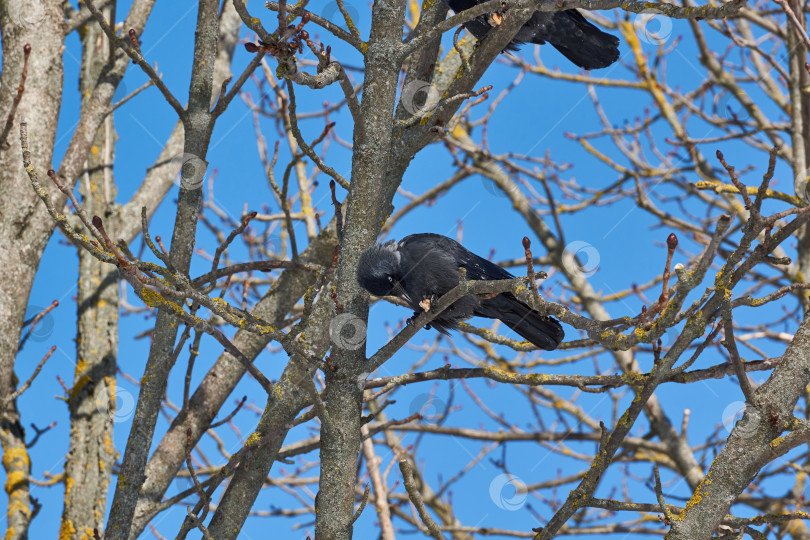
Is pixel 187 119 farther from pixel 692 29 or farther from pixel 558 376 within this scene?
pixel 692 29

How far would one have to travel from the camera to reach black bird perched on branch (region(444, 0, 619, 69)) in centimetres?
422

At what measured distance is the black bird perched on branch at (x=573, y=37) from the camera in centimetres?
422

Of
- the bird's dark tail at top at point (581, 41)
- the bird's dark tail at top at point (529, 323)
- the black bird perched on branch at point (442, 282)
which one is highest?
the bird's dark tail at top at point (581, 41)

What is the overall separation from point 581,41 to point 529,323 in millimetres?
2091

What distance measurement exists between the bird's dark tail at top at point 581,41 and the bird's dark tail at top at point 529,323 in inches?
77.7

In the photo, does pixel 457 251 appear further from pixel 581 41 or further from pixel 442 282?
pixel 581 41

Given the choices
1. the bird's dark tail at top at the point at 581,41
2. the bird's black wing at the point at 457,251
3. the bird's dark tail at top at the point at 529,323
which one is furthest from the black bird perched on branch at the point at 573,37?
the bird's dark tail at top at the point at 529,323

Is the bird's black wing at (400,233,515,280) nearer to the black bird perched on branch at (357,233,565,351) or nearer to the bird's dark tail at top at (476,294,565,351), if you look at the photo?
the black bird perched on branch at (357,233,565,351)

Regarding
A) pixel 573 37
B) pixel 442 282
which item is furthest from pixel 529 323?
pixel 573 37

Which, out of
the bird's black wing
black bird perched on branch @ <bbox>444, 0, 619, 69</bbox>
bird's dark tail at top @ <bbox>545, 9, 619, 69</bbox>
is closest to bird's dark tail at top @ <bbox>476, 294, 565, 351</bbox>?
the bird's black wing

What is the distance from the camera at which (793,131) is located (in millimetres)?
4723

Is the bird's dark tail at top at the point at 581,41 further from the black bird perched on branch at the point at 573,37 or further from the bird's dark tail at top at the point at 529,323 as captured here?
the bird's dark tail at top at the point at 529,323

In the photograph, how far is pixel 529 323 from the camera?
3256mm

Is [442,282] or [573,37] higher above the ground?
[573,37]
